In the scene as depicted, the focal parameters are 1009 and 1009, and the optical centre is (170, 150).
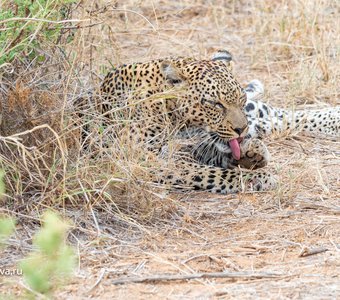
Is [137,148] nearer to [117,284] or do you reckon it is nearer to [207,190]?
[207,190]

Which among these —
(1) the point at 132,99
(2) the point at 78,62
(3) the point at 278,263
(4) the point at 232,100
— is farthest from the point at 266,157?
(3) the point at 278,263

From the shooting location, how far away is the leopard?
7676mm

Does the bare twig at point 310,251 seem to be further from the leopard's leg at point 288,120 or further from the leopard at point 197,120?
the leopard's leg at point 288,120

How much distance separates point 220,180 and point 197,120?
24.7 inches

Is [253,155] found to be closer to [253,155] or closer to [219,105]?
[253,155]

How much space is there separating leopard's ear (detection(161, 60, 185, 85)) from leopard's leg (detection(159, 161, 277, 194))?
736 mm

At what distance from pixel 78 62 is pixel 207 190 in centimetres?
143

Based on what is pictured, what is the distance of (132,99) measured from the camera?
7.83 metres

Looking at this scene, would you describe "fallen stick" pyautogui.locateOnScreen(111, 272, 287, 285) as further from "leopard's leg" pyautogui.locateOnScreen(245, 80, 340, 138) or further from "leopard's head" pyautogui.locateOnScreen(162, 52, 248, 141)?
"leopard's leg" pyautogui.locateOnScreen(245, 80, 340, 138)

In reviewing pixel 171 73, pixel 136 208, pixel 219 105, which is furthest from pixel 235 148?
pixel 136 208

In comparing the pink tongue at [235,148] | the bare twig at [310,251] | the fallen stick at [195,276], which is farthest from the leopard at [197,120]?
the fallen stick at [195,276]

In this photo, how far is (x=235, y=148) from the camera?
7.95m

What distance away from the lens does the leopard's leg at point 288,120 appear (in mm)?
9141

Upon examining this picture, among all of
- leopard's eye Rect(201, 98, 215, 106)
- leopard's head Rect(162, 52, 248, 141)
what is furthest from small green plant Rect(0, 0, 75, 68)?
leopard's eye Rect(201, 98, 215, 106)
